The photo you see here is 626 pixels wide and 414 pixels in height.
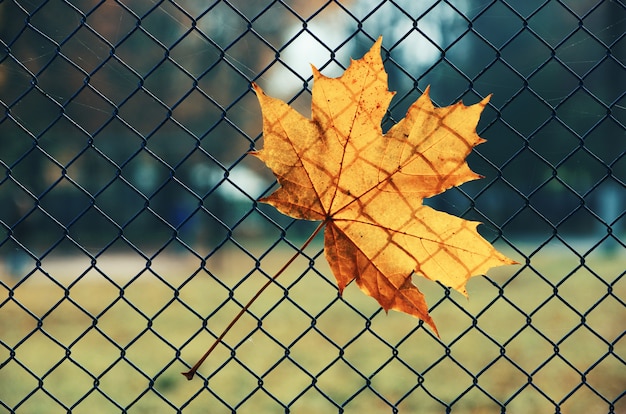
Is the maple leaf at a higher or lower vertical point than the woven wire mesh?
higher

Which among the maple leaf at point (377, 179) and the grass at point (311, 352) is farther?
the grass at point (311, 352)

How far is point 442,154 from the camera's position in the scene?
4.50 feet

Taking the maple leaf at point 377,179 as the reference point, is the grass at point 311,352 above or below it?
below

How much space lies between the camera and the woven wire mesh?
1699mm

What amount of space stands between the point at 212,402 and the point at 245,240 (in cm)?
816

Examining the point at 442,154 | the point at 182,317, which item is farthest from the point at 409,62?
the point at 182,317

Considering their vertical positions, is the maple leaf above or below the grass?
above

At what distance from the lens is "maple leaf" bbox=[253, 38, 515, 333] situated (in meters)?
1.33

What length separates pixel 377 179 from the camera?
1.42m

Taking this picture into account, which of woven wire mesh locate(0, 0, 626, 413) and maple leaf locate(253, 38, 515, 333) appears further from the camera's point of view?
woven wire mesh locate(0, 0, 626, 413)

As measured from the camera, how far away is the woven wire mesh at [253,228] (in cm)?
170

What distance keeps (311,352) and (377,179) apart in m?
3.08

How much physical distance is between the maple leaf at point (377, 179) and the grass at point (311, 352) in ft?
0.80

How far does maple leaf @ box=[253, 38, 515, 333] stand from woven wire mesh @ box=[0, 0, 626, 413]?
0.14m
